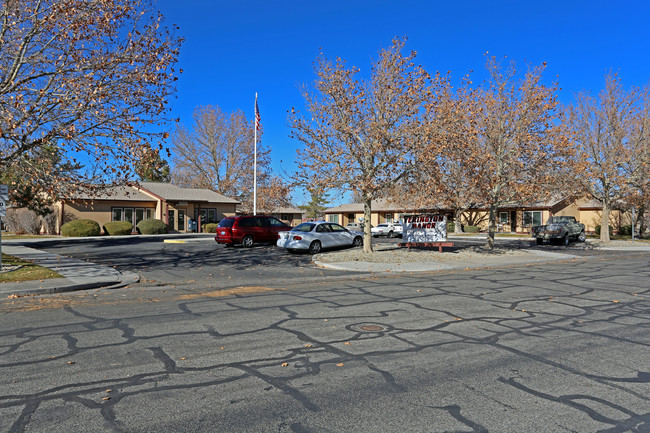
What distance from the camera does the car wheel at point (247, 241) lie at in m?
23.3

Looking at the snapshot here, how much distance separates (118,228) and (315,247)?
22.6 meters

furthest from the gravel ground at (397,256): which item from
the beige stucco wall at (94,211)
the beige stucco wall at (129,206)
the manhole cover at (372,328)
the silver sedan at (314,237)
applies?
the beige stucco wall at (94,211)

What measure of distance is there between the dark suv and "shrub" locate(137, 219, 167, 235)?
16575mm

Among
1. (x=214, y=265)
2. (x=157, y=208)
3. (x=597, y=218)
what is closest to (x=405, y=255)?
(x=214, y=265)

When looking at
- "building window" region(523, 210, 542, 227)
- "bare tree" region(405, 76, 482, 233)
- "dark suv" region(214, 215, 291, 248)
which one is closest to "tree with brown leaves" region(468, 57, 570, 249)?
"bare tree" region(405, 76, 482, 233)

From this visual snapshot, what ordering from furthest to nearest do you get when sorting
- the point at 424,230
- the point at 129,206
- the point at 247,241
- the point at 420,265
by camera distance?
1. the point at 129,206
2. the point at 247,241
3. the point at 424,230
4. the point at 420,265

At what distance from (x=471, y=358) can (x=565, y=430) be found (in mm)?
1852

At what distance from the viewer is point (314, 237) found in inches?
816

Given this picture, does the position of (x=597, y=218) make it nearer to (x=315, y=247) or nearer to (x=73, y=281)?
(x=315, y=247)

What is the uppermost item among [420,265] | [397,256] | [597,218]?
[597,218]

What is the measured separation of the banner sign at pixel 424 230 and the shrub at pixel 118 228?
25.6 metres

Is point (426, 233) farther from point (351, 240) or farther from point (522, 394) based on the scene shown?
point (522, 394)

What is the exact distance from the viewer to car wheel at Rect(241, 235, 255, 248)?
919 inches

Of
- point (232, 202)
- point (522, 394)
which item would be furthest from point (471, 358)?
point (232, 202)
